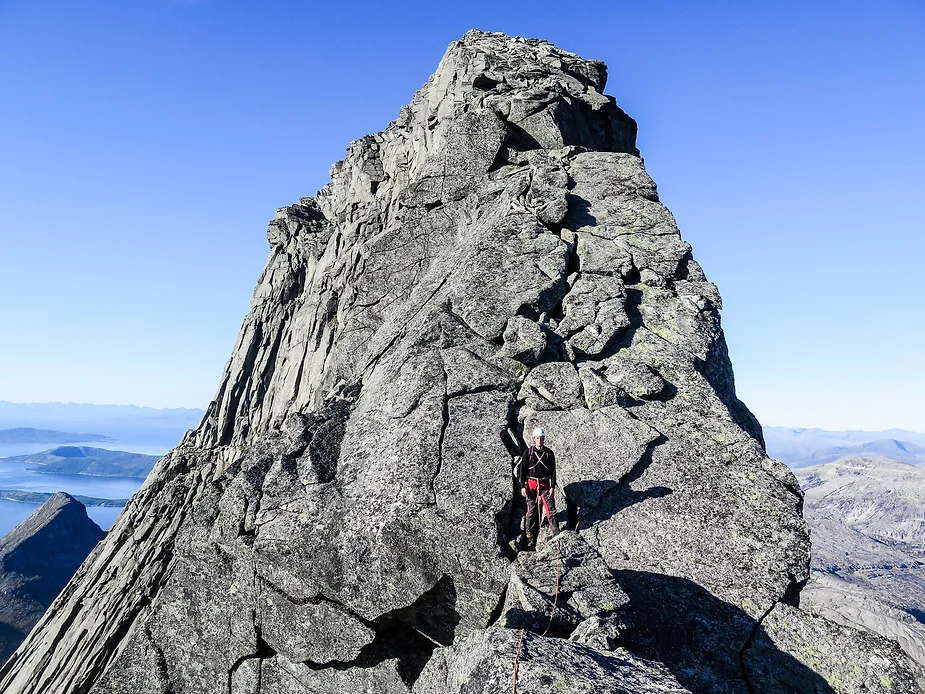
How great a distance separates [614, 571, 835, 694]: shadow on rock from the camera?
558 inches

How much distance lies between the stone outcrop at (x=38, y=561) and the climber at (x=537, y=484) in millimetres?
145709

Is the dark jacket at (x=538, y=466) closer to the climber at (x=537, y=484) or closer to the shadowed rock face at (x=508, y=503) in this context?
the climber at (x=537, y=484)

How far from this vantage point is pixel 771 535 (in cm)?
1783

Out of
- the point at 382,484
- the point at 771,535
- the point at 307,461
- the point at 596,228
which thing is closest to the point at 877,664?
the point at 771,535

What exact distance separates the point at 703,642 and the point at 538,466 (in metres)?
6.12

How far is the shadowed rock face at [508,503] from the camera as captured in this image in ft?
47.4

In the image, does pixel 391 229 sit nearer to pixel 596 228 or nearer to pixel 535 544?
pixel 596 228

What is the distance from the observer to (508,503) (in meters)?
17.3

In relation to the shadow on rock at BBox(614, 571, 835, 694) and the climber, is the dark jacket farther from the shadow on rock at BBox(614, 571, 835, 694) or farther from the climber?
the shadow on rock at BBox(614, 571, 835, 694)

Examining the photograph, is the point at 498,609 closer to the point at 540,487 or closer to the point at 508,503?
the point at 508,503

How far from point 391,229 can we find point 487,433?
19514 millimetres

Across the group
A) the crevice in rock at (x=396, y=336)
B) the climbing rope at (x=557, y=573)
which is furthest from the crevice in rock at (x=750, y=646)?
the crevice in rock at (x=396, y=336)

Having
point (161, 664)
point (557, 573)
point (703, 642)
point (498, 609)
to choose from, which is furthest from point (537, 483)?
point (161, 664)

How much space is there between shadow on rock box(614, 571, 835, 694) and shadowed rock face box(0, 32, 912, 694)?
0.21 ft
